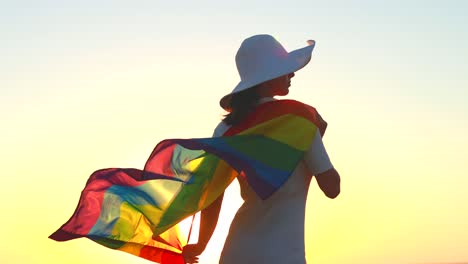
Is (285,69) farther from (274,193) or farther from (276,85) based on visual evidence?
(274,193)

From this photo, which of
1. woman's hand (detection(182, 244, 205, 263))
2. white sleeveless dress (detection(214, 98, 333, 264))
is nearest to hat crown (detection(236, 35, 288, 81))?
white sleeveless dress (detection(214, 98, 333, 264))

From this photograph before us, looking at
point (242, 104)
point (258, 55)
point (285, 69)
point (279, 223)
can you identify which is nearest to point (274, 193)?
point (279, 223)

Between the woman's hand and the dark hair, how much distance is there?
70cm

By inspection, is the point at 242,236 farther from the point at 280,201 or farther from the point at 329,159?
the point at 329,159

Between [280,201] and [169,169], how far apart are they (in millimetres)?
677

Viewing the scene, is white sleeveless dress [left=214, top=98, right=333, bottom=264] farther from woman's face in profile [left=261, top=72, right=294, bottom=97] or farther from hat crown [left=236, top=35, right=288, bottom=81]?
hat crown [left=236, top=35, right=288, bottom=81]

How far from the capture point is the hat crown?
4324mm

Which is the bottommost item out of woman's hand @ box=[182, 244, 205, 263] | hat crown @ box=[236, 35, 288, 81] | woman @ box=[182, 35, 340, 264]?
woman's hand @ box=[182, 244, 205, 263]

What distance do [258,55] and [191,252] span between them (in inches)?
43.6

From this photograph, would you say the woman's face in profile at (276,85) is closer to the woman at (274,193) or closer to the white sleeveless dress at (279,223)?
the woman at (274,193)

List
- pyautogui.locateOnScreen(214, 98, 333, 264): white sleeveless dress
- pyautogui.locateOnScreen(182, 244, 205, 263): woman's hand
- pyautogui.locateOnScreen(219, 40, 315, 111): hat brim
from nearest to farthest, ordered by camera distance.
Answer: pyautogui.locateOnScreen(214, 98, 333, 264): white sleeveless dress < pyautogui.locateOnScreen(219, 40, 315, 111): hat brim < pyautogui.locateOnScreen(182, 244, 205, 263): woman's hand

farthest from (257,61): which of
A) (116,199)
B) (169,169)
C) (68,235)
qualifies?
(68,235)

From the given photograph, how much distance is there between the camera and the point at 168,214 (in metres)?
4.45

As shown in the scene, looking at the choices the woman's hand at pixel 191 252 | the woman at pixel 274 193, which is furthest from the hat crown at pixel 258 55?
the woman's hand at pixel 191 252
